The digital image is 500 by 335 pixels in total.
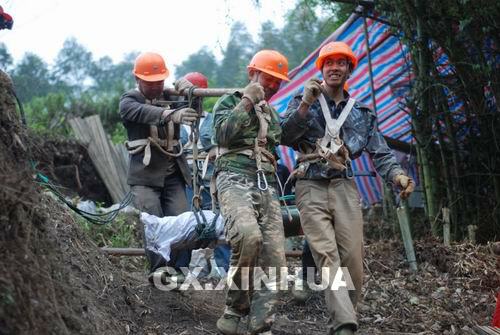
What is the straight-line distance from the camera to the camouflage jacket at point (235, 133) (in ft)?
16.1

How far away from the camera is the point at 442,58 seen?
8703mm

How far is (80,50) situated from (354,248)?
36.8 m

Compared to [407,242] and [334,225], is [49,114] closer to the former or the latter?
[407,242]

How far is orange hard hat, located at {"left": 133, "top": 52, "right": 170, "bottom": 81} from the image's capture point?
641 cm

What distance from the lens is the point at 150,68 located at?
644 centimetres

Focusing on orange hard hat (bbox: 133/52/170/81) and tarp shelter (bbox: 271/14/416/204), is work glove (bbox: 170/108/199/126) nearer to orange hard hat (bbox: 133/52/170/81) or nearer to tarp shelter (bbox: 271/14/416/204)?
orange hard hat (bbox: 133/52/170/81)

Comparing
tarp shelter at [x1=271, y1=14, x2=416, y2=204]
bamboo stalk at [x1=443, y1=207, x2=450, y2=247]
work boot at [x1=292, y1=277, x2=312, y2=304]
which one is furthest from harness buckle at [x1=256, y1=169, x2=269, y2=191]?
tarp shelter at [x1=271, y1=14, x2=416, y2=204]

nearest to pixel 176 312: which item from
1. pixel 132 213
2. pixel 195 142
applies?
pixel 195 142

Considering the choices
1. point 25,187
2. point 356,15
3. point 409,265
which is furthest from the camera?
point 356,15

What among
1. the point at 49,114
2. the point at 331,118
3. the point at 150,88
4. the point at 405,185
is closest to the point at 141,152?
the point at 150,88

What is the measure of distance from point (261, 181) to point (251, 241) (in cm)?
55

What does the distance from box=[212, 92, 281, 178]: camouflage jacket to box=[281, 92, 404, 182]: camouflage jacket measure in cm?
24

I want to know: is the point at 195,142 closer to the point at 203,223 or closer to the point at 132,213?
the point at 203,223

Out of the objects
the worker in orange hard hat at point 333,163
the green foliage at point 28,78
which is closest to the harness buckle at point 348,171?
the worker in orange hard hat at point 333,163
